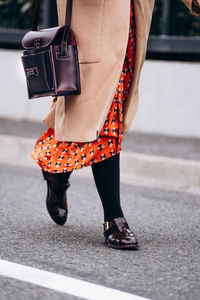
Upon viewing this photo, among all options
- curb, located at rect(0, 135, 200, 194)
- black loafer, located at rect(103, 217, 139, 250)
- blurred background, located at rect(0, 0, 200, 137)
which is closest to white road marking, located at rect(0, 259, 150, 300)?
black loafer, located at rect(103, 217, 139, 250)

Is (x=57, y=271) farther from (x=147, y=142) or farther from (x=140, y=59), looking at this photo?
(x=147, y=142)

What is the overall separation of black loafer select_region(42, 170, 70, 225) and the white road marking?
75 centimetres

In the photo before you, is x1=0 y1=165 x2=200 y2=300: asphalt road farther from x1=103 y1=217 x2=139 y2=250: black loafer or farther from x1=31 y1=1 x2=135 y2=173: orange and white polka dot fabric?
x1=31 y1=1 x2=135 y2=173: orange and white polka dot fabric

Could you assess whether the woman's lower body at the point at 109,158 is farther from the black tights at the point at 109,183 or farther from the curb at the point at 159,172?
the curb at the point at 159,172

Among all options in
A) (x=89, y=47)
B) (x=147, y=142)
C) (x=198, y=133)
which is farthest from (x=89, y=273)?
(x=198, y=133)

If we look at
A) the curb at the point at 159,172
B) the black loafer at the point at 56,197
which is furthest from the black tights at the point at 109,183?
the curb at the point at 159,172

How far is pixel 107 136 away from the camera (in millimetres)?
3121

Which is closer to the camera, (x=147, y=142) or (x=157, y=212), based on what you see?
(x=157, y=212)

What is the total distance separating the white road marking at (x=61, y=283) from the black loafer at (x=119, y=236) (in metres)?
0.54

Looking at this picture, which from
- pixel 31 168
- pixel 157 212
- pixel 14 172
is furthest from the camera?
pixel 31 168

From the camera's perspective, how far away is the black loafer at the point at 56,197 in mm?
3439

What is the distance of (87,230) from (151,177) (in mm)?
2283

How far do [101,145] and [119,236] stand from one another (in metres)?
0.44

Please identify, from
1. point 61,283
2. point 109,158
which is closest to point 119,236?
point 109,158
